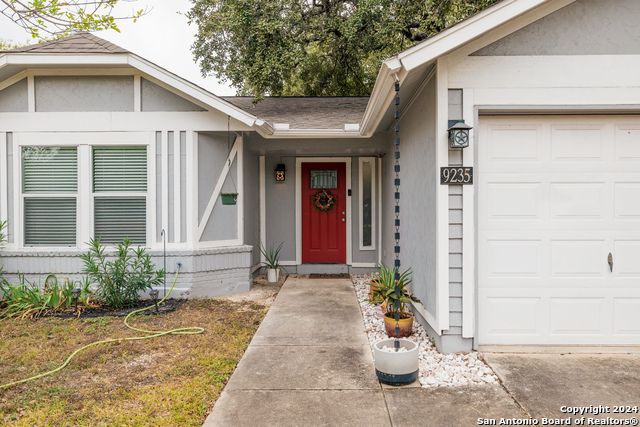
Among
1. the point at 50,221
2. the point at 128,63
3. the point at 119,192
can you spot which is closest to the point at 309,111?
the point at 128,63

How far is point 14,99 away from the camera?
5246 millimetres

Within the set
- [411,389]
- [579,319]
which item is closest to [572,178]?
[579,319]

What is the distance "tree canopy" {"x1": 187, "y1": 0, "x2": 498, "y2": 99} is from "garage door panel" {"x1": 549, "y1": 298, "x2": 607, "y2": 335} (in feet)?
22.1

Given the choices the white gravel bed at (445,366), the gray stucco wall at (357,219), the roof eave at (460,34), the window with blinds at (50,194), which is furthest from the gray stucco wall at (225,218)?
the roof eave at (460,34)

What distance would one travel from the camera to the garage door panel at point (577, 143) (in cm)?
345

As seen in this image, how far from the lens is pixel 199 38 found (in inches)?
411

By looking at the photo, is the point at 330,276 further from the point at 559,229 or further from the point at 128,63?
the point at 128,63

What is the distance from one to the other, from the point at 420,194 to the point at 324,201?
3252 mm

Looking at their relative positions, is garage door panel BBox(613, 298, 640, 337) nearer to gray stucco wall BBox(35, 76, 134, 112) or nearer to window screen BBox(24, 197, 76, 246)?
gray stucco wall BBox(35, 76, 134, 112)

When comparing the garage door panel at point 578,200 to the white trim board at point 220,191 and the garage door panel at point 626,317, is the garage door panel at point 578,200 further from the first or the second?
the white trim board at point 220,191

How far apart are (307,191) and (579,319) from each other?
187 inches

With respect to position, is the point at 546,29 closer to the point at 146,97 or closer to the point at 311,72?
the point at 146,97

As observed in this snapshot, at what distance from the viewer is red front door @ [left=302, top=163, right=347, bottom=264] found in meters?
7.20

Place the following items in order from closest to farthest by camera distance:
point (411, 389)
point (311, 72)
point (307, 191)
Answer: point (411, 389) → point (307, 191) → point (311, 72)
